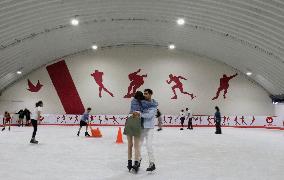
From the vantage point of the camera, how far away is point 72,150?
11234 mm

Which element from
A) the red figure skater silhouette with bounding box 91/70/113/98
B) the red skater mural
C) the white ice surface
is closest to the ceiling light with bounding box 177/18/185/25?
the red figure skater silhouette with bounding box 91/70/113/98

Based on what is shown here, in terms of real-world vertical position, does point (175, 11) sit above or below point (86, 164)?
above

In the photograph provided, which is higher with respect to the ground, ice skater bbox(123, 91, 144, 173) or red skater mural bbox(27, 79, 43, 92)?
red skater mural bbox(27, 79, 43, 92)

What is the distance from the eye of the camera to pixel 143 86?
101 feet

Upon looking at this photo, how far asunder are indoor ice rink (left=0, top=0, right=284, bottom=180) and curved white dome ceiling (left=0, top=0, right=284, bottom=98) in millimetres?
86

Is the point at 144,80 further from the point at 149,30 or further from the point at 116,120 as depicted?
the point at 149,30

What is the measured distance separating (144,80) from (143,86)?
0.54 meters

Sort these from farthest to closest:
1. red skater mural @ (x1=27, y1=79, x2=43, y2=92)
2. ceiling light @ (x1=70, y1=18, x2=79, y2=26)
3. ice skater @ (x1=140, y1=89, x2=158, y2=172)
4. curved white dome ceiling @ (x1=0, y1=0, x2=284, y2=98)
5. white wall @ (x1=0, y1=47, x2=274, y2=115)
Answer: red skater mural @ (x1=27, y1=79, x2=43, y2=92), white wall @ (x1=0, y1=47, x2=274, y2=115), ceiling light @ (x1=70, y1=18, x2=79, y2=26), curved white dome ceiling @ (x1=0, y1=0, x2=284, y2=98), ice skater @ (x1=140, y1=89, x2=158, y2=172)

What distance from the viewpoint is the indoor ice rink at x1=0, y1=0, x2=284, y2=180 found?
35.7ft

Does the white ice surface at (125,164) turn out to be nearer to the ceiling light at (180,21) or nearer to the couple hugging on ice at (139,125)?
the couple hugging on ice at (139,125)

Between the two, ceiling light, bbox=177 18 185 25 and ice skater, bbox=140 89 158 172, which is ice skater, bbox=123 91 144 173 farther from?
ceiling light, bbox=177 18 185 25

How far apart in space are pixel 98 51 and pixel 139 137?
23.9 m

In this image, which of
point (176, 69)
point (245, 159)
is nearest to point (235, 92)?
point (176, 69)

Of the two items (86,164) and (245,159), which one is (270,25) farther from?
A: (86,164)
